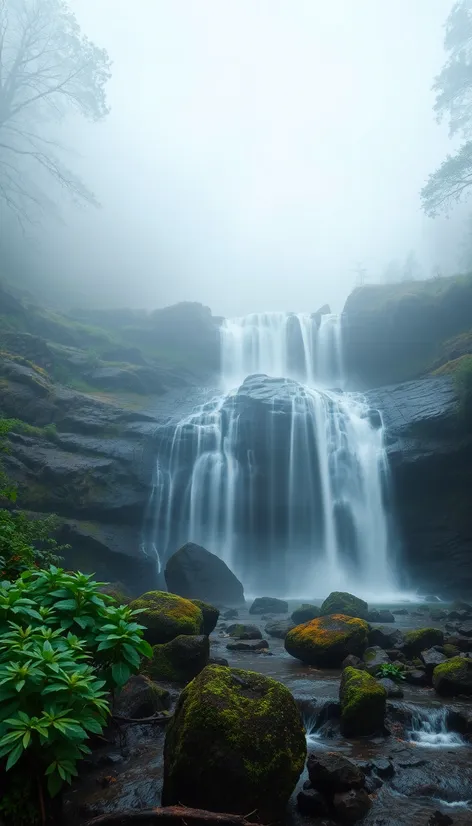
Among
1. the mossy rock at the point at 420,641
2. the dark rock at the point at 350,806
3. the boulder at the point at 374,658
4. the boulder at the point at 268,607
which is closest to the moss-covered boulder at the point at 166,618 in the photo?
the boulder at the point at 374,658

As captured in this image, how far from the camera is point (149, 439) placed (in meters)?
26.3

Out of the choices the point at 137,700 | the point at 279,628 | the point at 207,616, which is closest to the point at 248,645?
the point at 207,616

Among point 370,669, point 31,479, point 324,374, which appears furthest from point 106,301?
point 370,669

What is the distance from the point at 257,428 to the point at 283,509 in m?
4.72

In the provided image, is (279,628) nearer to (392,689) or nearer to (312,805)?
(392,689)

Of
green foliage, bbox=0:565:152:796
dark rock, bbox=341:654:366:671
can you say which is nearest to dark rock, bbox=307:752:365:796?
green foliage, bbox=0:565:152:796

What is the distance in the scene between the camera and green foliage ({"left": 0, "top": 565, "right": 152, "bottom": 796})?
115 inches

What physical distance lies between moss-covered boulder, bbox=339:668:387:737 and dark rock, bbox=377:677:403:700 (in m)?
1.12

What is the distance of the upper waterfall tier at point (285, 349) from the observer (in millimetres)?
39750

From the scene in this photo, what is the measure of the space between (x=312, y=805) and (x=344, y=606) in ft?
32.4

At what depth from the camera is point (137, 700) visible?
624cm

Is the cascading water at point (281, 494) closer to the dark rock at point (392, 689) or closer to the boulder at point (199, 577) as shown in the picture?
the boulder at point (199, 577)

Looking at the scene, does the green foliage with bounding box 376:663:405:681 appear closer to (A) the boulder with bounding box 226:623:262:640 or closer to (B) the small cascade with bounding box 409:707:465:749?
(B) the small cascade with bounding box 409:707:465:749

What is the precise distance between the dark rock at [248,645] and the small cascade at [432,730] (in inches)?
196
